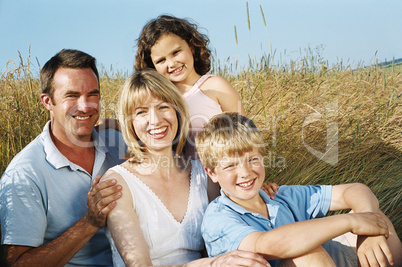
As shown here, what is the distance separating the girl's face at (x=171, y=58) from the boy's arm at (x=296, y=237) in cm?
165

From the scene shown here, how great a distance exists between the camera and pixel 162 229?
2014 mm

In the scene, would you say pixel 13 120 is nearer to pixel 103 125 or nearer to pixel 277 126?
pixel 103 125

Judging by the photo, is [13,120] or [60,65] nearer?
[60,65]

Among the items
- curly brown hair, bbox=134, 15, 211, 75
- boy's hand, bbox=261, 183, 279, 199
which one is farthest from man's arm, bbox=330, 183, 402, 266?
curly brown hair, bbox=134, 15, 211, 75

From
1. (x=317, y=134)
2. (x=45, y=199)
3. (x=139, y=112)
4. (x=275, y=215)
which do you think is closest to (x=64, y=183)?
(x=45, y=199)

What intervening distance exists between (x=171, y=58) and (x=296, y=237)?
6.02 feet

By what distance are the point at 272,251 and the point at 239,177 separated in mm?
428

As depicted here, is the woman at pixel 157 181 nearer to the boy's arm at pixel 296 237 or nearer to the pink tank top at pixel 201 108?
the boy's arm at pixel 296 237

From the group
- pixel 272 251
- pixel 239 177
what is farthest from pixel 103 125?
pixel 272 251

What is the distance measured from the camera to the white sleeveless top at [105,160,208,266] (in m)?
2.00

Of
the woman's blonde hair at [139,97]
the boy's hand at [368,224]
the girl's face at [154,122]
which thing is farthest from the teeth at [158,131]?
the boy's hand at [368,224]

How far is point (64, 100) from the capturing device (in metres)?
2.51

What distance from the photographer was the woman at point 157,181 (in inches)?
78.5

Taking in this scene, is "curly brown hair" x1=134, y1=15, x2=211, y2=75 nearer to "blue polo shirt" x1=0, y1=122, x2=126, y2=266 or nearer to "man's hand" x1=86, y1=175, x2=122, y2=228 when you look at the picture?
"blue polo shirt" x1=0, y1=122, x2=126, y2=266
